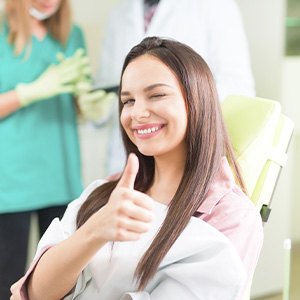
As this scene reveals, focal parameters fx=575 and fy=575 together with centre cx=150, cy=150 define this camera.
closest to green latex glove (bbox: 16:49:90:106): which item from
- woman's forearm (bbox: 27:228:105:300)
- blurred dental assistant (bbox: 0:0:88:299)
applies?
blurred dental assistant (bbox: 0:0:88:299)

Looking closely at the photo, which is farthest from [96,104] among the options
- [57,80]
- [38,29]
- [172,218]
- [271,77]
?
[172,218]

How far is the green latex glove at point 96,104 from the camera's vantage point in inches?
78.8

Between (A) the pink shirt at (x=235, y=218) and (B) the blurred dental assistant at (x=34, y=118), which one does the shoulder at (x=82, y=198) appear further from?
(B) the blurred dental assistant at (x=34, y=118)

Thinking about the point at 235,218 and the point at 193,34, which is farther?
the point at 193,34

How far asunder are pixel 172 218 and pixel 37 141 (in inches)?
37.6

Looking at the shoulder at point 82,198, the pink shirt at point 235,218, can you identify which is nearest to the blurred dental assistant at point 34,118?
the shoulder at point 82,198

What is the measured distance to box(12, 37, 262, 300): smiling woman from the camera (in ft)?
3.40

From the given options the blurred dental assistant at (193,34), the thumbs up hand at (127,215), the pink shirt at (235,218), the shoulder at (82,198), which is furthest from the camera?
the blurred dental assistant at (193,34)

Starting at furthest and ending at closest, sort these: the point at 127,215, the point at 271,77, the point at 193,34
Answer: the point at 271,77 < the point at 193,34 < the point at 127,215

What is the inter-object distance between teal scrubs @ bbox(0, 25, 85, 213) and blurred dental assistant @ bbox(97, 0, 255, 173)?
143 millimetres

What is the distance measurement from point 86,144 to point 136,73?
1002 millimetres

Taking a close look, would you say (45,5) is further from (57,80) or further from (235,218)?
(235,218)

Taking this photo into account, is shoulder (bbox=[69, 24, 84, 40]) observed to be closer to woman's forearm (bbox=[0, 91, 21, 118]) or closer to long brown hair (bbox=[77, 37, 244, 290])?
woman's forearm (bbox=[0, 91, 21, 118])

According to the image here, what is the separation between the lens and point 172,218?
1096mm
